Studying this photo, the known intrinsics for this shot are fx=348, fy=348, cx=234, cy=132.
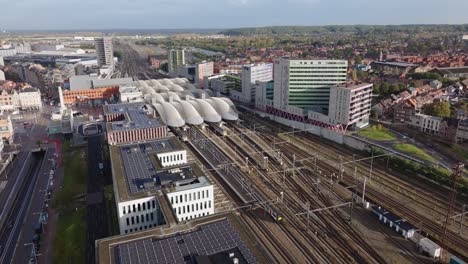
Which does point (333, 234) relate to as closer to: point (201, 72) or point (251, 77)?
point (251, 77)

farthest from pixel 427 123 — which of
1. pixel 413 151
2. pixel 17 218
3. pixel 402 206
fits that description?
pixel 17 218

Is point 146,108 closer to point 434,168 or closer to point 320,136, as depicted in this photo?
point 320,136

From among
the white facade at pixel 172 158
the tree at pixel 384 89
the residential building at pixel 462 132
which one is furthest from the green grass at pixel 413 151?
the tree at pixel 384 89

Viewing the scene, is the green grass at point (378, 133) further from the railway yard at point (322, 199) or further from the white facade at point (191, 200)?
the white facade at point (191, 200)

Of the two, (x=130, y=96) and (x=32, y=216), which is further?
(x=130, y=96)

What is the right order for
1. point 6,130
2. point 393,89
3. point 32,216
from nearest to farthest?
point 32,216, point 6,130, point 393,89

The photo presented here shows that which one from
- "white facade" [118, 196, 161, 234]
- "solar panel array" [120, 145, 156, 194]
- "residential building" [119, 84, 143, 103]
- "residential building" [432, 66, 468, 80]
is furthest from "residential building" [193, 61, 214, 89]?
"white facade" [118, 196, 161, 234]
